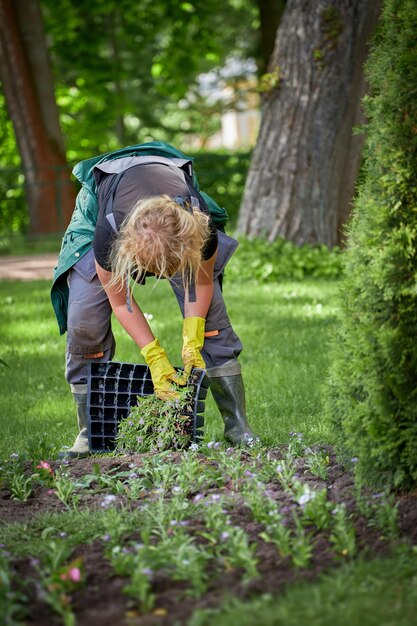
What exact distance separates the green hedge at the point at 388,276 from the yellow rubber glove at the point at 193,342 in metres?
1.09

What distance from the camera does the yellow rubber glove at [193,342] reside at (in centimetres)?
412

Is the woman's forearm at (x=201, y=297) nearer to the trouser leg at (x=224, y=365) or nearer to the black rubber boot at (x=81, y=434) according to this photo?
the trouser leg at (x=224, y=365)

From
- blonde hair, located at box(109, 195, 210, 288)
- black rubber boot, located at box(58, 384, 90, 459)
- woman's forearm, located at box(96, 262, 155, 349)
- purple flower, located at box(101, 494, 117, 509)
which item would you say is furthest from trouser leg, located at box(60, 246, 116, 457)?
purple flower, located at box(101, 494, 117, 509)

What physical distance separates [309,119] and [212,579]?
7674mm

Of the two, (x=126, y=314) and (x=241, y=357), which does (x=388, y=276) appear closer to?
(x=126, y=314)

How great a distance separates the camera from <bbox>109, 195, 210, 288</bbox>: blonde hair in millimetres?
3469

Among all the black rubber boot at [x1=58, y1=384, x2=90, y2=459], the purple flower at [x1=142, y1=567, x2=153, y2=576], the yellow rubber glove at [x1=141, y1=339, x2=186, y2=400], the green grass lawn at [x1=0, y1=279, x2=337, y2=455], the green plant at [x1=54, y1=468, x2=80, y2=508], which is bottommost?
the green grass lawn at [x1=0, y1=279, x2=337, y2=455]

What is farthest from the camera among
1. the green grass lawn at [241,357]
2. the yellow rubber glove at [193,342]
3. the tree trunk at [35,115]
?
the tree trunk at [35,115]

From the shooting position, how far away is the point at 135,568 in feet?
8.73

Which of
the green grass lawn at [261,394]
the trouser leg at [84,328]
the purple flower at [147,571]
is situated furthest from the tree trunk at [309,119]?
the purple flower at [147,571]

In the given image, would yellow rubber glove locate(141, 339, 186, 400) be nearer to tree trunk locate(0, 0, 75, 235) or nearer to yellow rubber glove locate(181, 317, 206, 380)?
yellow rubber glove locate(181, 317, 206, 380)

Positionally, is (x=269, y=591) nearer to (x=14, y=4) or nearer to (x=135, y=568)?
(x=135, y=568)

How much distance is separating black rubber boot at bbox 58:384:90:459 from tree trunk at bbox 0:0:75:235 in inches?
495

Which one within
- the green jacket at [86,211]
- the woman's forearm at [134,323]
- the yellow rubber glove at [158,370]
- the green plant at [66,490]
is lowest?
the green plant at [66,490]
